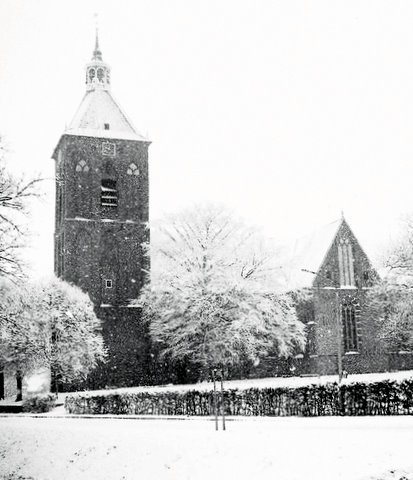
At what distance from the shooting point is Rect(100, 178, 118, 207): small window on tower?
48375mm

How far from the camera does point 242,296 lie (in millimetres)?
40625

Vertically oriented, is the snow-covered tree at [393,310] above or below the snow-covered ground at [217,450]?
above

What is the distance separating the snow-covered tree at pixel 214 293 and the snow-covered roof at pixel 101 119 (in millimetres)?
9593

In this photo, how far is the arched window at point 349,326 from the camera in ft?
171

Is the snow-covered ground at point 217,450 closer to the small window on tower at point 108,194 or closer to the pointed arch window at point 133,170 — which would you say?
the small window on tower at point 108,194

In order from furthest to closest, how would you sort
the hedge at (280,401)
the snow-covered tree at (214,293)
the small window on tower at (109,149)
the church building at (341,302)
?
the church building at (341,302) → the small window on tower at (109,149) → the snow-covered tree at (214,293) → the hedge at (280,401)

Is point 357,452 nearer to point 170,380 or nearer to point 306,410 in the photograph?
point 306,410

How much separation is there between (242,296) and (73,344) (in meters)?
10.4

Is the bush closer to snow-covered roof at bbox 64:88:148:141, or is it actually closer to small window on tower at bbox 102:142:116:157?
small window on tower at bbox 102:142:116:157

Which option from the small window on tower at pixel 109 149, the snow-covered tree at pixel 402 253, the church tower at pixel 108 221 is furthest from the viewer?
the small window on tower at pixel 109 149

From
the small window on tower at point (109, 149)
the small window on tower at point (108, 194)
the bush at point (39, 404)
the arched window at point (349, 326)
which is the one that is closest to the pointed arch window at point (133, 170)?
the small window on tower at point (108, 194)

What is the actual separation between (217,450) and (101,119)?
122 ft

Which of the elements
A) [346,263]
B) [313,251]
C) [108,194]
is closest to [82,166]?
[108,194]

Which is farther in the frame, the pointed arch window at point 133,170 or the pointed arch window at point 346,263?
the pointed arch window at point 346,263
